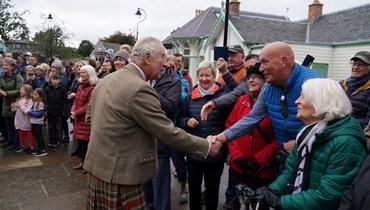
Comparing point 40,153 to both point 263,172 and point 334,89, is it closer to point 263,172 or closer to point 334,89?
point 263,172

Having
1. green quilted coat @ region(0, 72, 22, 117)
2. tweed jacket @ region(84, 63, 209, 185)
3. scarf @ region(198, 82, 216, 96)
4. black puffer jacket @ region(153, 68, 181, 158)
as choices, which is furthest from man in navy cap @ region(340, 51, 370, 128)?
green quilted coat @ region(0, 72, 22, 117)

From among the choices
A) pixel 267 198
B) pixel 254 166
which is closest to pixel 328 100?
pixel 267 198

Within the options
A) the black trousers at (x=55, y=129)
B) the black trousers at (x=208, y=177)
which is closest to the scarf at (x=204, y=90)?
the black trousers at (x=208, y=177)

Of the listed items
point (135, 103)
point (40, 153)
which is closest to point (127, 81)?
point (135, 103)

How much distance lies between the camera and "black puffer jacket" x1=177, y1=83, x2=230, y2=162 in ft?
11.3

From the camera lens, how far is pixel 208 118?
3441mm

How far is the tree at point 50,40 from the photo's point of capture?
31297 mm

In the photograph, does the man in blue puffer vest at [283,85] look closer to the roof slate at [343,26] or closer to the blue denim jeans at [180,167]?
the blue denim jeans at [180,167]

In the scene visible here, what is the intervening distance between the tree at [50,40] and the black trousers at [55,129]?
26021 mm

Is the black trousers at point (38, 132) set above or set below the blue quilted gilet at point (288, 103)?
below

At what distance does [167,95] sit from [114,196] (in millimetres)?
1373

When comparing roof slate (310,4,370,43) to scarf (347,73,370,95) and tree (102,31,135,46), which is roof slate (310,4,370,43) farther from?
tree (102,31,135,46)

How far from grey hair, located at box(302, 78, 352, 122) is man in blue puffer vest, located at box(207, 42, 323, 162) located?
0.55 m

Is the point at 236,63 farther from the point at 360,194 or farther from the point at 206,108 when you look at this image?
the point at 360,194
